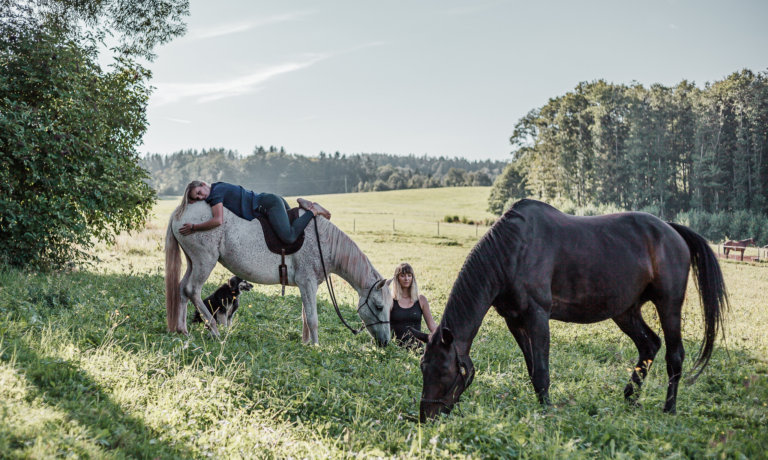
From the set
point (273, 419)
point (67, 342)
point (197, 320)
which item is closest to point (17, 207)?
point (197, 320)

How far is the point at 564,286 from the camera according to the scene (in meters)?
4.75

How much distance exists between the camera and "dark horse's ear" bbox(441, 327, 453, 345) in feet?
13.4

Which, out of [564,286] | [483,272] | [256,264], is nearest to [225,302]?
[256,264]

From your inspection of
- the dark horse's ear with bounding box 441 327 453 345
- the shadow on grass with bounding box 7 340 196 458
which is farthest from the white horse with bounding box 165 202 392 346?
the dark horse's ear with bounding box 441 327 453 345

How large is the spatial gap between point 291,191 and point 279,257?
106715 millimetres

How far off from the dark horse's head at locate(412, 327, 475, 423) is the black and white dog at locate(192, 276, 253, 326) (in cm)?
372

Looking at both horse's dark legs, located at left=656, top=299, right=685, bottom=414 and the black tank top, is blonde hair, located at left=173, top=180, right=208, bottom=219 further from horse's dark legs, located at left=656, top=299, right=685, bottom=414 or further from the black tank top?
horse's dark legs, located at left=656, top=299, right=685, bottom=414

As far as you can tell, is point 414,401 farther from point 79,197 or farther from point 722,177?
point 722,177

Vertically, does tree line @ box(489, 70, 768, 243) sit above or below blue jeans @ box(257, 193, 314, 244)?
above

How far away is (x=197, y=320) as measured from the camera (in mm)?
7113

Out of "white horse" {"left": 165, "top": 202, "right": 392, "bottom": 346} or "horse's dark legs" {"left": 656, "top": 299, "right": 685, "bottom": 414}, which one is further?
"white horse" {"left": 165, "top": 202, "right": 392, "bottom": 346}

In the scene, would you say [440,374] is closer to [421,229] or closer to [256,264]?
[256,264]

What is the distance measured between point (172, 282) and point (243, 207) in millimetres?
1338

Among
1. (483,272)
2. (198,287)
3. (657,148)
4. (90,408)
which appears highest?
(657,148)
